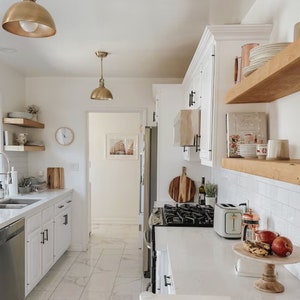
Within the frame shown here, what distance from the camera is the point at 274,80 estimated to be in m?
1.21

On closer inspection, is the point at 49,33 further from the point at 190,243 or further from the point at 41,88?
the point at 41,88

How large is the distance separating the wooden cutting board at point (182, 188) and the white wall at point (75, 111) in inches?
49.2

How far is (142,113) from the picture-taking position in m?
4.45

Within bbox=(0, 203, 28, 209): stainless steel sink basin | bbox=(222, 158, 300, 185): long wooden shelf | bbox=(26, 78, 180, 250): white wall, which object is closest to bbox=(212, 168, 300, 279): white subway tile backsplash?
bbox=(222, 158, 300, 185): long wooden shelf

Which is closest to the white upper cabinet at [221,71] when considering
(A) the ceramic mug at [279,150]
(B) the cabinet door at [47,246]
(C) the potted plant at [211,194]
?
(A) the ceramic mug at [279,150]

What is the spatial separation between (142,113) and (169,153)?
115cm

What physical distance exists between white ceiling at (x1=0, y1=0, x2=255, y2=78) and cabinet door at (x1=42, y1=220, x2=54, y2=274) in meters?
1.90

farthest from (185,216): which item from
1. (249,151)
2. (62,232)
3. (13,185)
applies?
(13,185)

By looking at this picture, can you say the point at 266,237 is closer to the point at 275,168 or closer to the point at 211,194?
the point at 275,168

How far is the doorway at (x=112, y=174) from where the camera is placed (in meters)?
6.07

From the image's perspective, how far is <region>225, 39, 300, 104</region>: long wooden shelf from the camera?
0.96m

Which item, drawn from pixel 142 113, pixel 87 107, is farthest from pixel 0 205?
pixel 142 113

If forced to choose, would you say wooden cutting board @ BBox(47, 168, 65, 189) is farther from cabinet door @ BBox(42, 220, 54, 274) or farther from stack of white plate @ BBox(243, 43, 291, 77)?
stack of white plate @ BBox(243, 43, 291, 77)

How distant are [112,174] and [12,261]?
11.7ft
